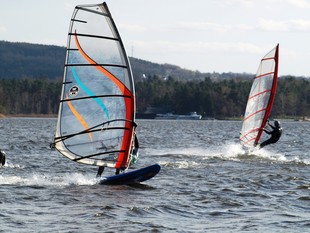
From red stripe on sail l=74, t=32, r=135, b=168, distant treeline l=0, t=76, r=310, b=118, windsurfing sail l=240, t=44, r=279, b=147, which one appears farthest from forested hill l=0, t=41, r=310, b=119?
red stripe on sail l=74, t=32, r=135, b=168

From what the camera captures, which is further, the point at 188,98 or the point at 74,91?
the point at 188,98

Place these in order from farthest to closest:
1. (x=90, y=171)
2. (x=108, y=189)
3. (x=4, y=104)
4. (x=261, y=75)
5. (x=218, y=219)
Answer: (x=4, y=104)
(x=261, y=75)
(x=90, y=171)
(x=108, y=189)
(x=218, y=219)

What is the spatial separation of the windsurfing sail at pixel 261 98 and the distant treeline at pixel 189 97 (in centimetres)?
10957

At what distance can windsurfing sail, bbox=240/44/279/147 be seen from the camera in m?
30.0

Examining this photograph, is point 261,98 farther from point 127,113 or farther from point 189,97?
point 189,97

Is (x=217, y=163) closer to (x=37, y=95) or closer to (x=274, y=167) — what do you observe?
(x=274, y=167)

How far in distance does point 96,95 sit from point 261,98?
13402mm

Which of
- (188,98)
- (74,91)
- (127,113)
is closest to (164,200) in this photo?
(127,113)

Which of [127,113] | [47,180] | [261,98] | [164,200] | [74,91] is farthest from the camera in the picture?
[261,98]

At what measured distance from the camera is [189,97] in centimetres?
15200

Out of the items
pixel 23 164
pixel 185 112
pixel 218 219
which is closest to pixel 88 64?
pixel 218 219

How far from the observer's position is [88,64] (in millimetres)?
18016

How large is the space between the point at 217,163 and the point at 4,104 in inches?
5134

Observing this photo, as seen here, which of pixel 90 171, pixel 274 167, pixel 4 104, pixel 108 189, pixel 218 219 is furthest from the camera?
pixel 4 104
